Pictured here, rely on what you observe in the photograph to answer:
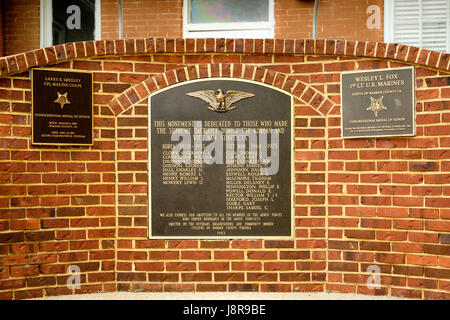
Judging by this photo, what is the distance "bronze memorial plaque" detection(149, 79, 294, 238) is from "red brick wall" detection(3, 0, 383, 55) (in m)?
2.60

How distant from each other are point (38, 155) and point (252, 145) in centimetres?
201

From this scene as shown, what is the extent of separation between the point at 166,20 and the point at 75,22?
165 cm

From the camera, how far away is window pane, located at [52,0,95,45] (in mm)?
6234

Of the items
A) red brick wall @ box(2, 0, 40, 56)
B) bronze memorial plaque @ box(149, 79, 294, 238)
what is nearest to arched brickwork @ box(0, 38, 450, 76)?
bronze memorial plaque @ box(149, 79, 294, 238)

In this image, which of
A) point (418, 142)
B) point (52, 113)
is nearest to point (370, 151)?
point (418, 142)

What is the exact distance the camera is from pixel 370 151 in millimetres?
3658

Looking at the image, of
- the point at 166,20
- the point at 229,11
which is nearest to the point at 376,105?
the point at 229,11

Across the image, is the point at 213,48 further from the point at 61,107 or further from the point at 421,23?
the point at 421,23

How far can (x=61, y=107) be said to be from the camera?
11.9ft

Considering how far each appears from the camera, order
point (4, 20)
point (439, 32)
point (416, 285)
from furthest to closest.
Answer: point (4, 20), point (439, 32), point (416, 285)

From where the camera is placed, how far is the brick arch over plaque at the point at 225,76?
3.73 metres

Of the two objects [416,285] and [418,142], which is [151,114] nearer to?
[418,142]

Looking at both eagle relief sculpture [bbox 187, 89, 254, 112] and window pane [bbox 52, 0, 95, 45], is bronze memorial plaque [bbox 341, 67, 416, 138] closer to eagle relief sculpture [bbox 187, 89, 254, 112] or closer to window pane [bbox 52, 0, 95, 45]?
eagle relief sculpture [bbox 187, 89, 254, 112]

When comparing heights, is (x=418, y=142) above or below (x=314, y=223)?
above
